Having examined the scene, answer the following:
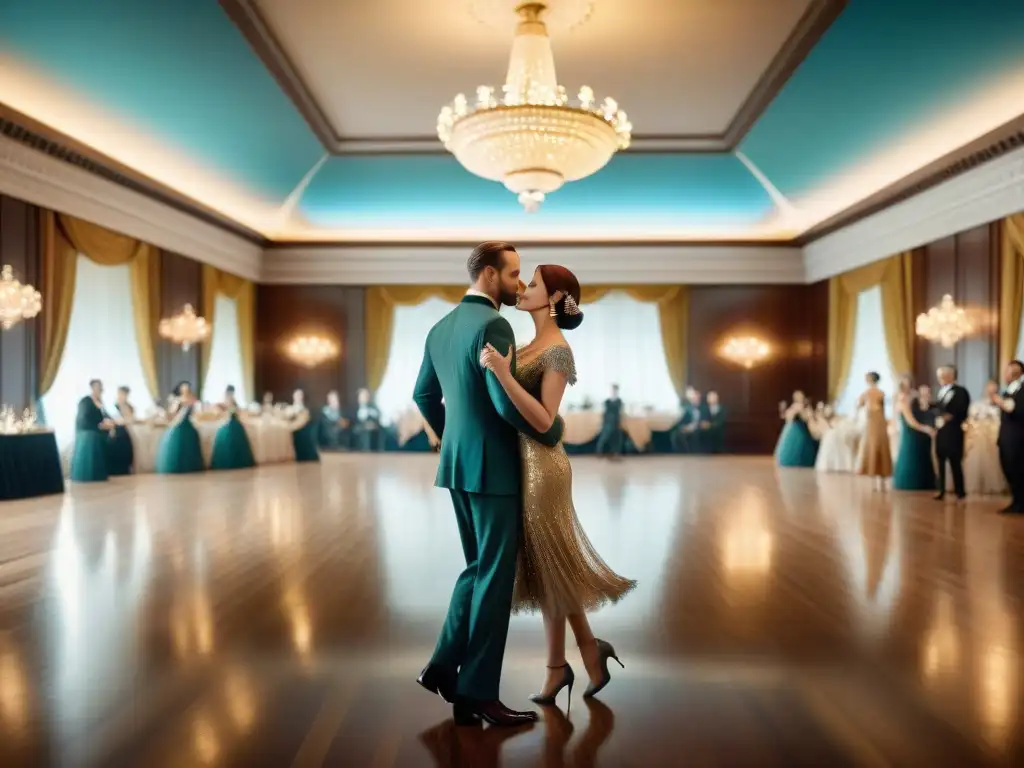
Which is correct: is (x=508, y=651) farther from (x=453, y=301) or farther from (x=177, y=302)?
(x=453, y=301)

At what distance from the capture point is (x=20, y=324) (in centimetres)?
934

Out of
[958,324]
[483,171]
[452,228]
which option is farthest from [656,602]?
[452,228]

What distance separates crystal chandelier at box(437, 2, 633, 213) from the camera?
7230mm

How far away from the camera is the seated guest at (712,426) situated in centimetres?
1552

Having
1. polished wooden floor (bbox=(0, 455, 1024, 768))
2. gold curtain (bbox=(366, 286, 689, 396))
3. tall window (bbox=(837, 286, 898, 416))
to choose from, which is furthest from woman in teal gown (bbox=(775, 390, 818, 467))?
polished wooden floor (bbox=(0, 455, 1024, 768))

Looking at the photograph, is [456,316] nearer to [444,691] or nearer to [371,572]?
[444,691]

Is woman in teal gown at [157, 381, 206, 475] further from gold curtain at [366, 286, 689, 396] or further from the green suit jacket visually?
the green suit jacket

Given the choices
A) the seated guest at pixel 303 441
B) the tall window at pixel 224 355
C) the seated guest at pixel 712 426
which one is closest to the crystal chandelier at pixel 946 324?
the seated guest at pixel 712 426

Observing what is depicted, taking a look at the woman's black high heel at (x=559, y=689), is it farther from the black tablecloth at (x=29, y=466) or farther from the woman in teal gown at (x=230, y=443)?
the woman in teal gown at (x=230, y=443)

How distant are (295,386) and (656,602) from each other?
1314cm

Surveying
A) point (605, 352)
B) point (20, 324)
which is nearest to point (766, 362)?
point (605, 352)

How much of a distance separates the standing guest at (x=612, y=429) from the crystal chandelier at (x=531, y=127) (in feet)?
23.5

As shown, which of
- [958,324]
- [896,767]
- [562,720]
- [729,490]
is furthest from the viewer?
[958,324]

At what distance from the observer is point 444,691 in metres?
2.75
